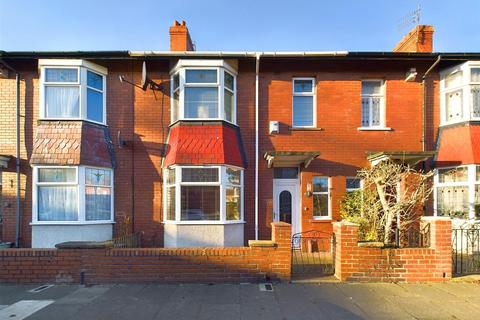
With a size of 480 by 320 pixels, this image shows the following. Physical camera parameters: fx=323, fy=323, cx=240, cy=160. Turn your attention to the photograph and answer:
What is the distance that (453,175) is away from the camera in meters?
9.77

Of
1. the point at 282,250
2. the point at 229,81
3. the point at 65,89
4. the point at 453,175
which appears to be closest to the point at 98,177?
the point at 65,89

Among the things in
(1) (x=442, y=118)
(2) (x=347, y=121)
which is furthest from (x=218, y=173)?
(1) (x=442, y=118)

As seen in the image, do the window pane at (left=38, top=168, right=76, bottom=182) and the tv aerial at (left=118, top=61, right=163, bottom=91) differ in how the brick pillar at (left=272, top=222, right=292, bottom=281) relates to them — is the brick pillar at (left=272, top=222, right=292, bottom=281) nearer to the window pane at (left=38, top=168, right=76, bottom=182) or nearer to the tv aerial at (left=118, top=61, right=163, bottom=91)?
the tv aerial at (left=118, top=61, right=163, bottom=91)

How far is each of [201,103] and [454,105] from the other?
309 inches

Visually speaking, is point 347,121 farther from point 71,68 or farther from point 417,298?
point 71,68

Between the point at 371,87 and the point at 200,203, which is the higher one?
the point at 371,87

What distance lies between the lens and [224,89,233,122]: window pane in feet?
32.8

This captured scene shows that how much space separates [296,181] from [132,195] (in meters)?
5.17

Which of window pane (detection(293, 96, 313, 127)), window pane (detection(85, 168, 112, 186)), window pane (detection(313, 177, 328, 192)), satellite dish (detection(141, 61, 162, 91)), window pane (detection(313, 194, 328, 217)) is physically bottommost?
window pane (detection(313, 194, 328, 217))

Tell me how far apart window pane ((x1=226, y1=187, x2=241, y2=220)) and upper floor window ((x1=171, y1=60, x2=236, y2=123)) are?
2.20 meters

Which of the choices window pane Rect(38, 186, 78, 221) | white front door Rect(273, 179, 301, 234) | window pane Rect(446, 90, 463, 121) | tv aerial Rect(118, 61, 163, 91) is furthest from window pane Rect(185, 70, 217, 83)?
window pane Rect(446, 90, 463, 121)

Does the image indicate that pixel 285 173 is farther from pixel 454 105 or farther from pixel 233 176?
pixel 454 105

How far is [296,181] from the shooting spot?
34.0 ft

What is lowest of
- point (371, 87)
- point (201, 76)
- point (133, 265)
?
point (133, 265)
